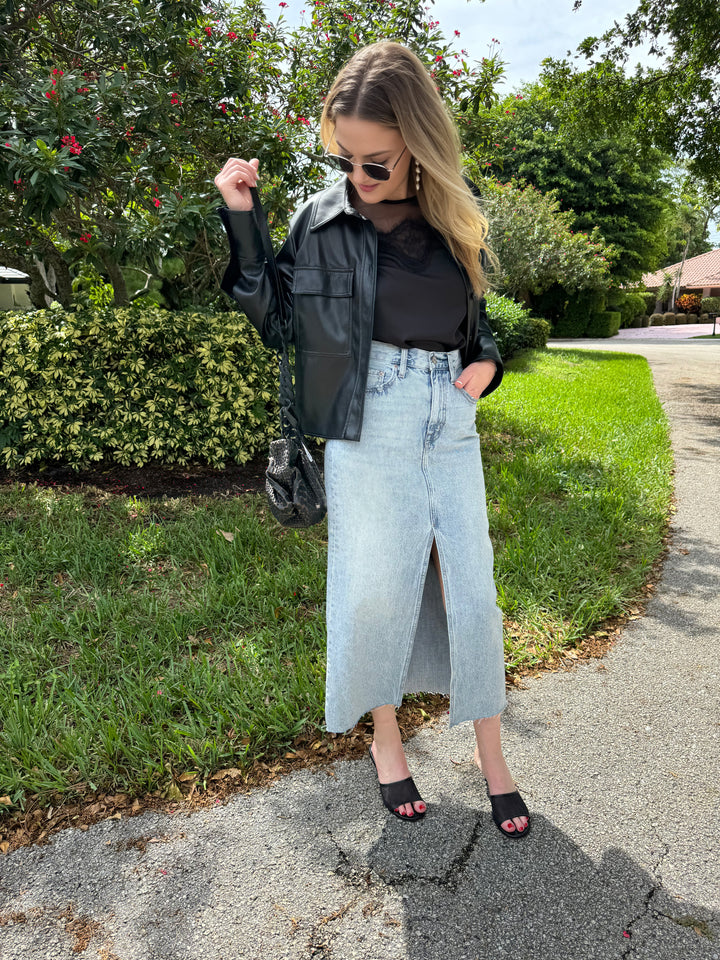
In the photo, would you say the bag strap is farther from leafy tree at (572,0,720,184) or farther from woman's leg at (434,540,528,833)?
leafy tree at (572,0,720,184)

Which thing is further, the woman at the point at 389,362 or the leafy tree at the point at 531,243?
the leafy tree at the point at 531,243

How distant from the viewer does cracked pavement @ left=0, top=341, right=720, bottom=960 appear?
1.60 m

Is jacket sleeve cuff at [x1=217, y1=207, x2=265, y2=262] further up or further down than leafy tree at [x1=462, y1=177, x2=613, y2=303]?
further down

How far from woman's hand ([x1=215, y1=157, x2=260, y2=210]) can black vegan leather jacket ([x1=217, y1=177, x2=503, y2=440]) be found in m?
0.03

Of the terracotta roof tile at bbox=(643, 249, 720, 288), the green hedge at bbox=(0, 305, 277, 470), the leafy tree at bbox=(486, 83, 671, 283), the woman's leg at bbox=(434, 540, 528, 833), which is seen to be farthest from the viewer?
the terracotta roof tile at bbox=(643, 249, 720, 288)

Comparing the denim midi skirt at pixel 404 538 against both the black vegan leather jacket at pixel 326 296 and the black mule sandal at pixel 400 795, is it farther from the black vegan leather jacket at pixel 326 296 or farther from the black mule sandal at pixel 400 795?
the black mule sandal at pixel 400 795

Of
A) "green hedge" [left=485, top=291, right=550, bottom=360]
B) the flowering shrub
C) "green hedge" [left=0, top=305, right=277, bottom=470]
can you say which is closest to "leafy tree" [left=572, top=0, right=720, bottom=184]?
"green hedge" [left=485, top=291, right=550, bottom=360]

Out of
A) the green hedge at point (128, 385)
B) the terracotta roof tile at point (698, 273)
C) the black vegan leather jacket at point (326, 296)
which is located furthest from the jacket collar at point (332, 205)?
the terracotta roof tile at point (698, 273)

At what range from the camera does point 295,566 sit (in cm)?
346

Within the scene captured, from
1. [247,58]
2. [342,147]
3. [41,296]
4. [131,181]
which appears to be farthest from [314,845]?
[41,296]

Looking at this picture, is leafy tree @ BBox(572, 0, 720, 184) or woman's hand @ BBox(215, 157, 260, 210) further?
leafy tree @ BBox(572, 0, 720, 184)

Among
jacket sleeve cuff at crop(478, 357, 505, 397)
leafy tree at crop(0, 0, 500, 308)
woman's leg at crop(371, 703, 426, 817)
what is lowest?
woman's leg at crop(371, 703, 426, 817)

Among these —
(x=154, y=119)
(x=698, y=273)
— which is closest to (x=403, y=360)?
(x=154, y=119)

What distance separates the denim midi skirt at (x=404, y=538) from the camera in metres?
1.80
